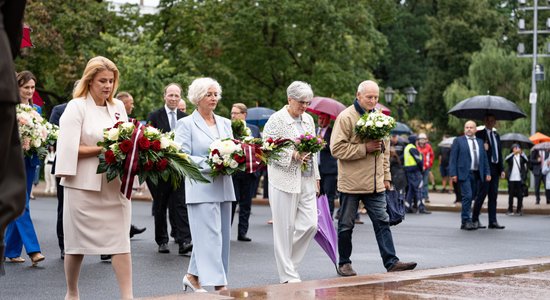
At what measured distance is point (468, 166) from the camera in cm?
1797

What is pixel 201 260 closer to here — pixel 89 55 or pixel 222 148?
pixel 222 148

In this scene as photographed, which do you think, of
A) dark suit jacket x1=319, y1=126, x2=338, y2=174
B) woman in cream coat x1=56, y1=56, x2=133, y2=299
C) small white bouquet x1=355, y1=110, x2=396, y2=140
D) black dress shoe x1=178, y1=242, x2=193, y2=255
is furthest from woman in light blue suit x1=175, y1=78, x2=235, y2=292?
dark suit jacket x1=319, y1=126, x2=338, y2=174

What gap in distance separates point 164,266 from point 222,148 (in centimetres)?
316

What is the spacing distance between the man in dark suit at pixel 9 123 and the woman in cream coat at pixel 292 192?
20.8 ft

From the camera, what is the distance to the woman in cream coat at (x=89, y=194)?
7.56m

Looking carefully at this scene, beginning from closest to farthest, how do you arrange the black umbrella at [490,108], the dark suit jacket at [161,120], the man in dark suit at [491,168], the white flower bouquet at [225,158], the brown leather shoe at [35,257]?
the white flower bouquet at [225,158] → the brown leather shoe at [35,257] → the dark suit jacket at [161,120] → the man in dark suit at [491,168] → the black umbrella at [490,108]

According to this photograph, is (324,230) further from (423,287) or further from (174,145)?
(174,145)

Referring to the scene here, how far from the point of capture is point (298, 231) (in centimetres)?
991

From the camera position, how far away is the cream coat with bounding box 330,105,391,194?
1056 centimetres

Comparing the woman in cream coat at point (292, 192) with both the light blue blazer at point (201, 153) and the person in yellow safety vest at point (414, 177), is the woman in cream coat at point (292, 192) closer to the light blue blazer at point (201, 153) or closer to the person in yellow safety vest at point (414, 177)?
the light blue blazer at point (201, 153)

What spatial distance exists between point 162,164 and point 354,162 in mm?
3352

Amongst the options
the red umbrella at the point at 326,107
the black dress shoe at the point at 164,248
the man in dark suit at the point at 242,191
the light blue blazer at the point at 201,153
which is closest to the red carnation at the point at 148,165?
the light blue blazer at the point at 201,153

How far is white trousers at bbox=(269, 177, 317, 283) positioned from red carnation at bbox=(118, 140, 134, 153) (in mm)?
2591

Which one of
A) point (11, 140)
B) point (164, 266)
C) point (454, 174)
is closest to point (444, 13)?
point (454, 174)
